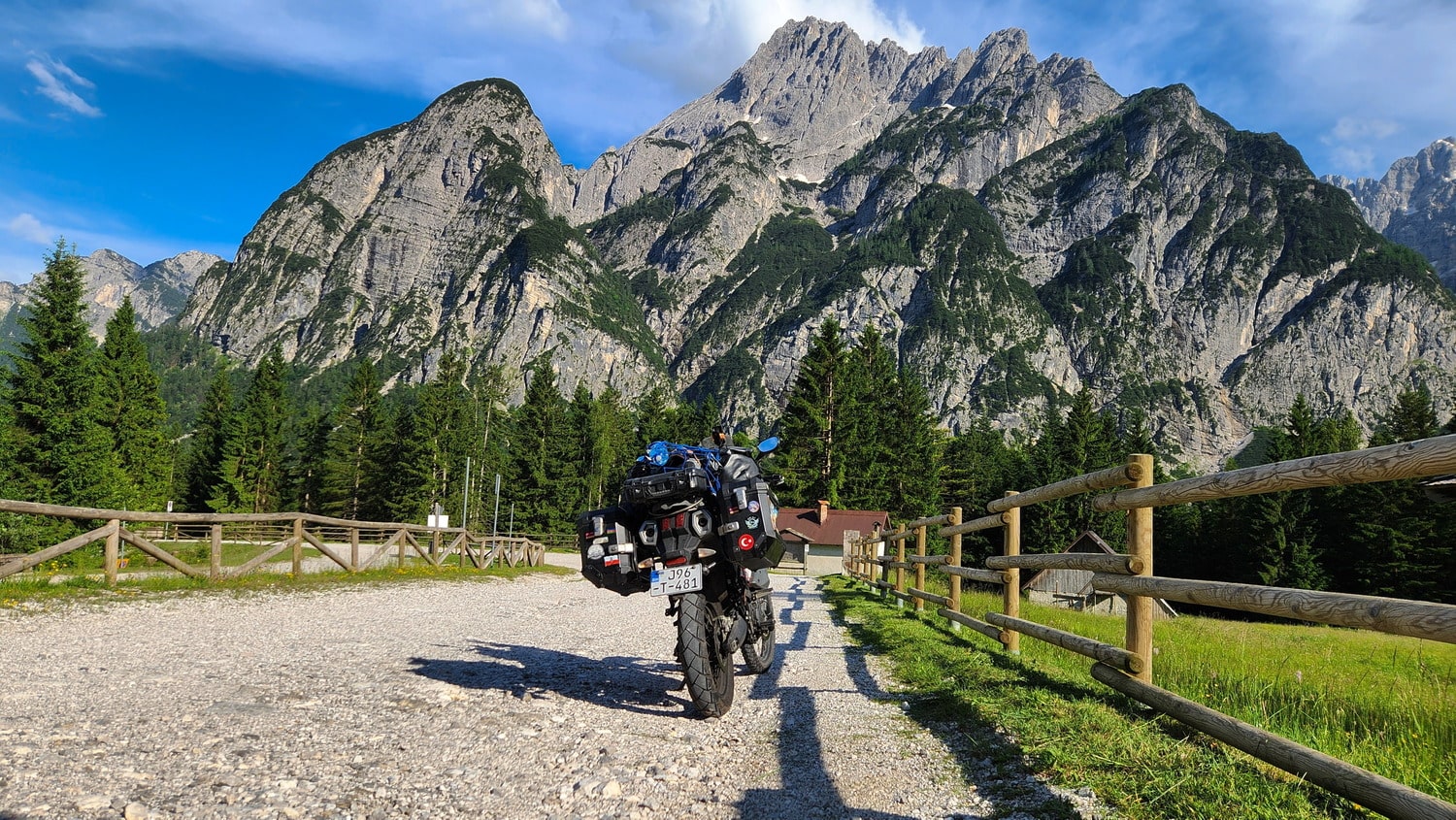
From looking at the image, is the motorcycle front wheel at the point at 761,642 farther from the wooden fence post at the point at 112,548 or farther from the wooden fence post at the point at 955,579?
the wooden fence post at the point at 112,548

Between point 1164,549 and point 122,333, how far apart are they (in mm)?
66262

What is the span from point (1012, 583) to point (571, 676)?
3829 mm

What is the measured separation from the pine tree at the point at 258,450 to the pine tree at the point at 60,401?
20964 mm

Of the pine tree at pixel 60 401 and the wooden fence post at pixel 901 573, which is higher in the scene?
the pine tree at pixel 60 401

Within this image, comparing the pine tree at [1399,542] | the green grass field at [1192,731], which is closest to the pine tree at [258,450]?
the green grass field at [1192,731]

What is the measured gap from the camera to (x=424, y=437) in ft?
181

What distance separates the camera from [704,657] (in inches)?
186

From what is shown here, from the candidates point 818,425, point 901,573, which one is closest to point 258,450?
point 818,425

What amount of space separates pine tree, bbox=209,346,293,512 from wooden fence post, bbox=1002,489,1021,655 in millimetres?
56335

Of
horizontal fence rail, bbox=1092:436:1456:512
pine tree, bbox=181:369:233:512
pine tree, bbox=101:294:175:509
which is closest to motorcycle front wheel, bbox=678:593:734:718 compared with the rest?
horizontal fence rail, bbox=1092:436:1456:512

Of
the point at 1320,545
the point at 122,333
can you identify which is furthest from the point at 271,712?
the point at 1320,545

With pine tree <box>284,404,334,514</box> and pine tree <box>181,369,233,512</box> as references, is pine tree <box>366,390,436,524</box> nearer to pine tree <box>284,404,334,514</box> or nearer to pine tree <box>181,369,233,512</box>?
pine tree <box>284,404,334,514</box>

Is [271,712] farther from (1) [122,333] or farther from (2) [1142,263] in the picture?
(2) [1142,263]

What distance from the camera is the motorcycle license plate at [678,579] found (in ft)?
16.2
